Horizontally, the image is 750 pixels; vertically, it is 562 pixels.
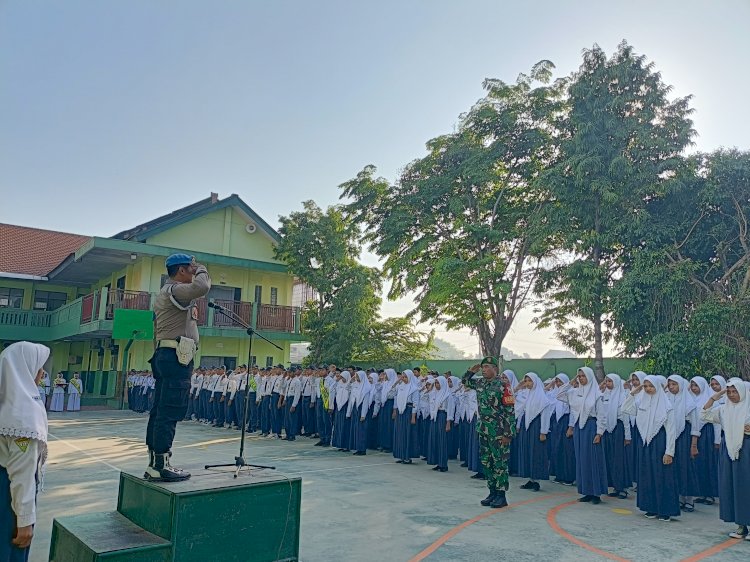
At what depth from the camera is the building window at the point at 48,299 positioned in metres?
26.0

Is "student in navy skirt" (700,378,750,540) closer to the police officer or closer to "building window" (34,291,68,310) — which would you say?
the police officer

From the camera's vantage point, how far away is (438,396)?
32.8ft

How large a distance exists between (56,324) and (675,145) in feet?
77.6

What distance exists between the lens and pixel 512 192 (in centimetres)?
1633

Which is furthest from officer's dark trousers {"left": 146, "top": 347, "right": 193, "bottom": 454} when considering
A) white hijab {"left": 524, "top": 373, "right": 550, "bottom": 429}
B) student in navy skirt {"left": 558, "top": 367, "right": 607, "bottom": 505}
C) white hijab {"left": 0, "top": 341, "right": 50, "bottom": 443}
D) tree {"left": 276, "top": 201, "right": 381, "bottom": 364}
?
tree {"left": 276, "top": 201, "right": 381, "bottom": 364}

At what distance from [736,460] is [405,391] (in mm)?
5736

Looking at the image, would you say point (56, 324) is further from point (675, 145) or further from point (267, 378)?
point (675, 145)

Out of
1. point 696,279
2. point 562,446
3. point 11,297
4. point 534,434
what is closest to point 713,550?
point 562,446

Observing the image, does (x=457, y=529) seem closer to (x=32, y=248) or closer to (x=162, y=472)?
(x=162, y=472)

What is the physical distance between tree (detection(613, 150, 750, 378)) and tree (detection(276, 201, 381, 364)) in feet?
25.8

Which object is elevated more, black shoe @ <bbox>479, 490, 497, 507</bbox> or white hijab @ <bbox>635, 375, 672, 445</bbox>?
white hijab @ <bbox>635, 375, 672, 445</bbox>

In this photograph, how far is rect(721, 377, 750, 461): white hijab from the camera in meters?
5.88

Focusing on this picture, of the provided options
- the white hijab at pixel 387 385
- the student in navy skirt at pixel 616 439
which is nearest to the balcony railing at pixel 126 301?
the white hijab at pixel 387 385

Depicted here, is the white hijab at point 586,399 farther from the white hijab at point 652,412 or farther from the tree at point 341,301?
the tree at point 341,301
